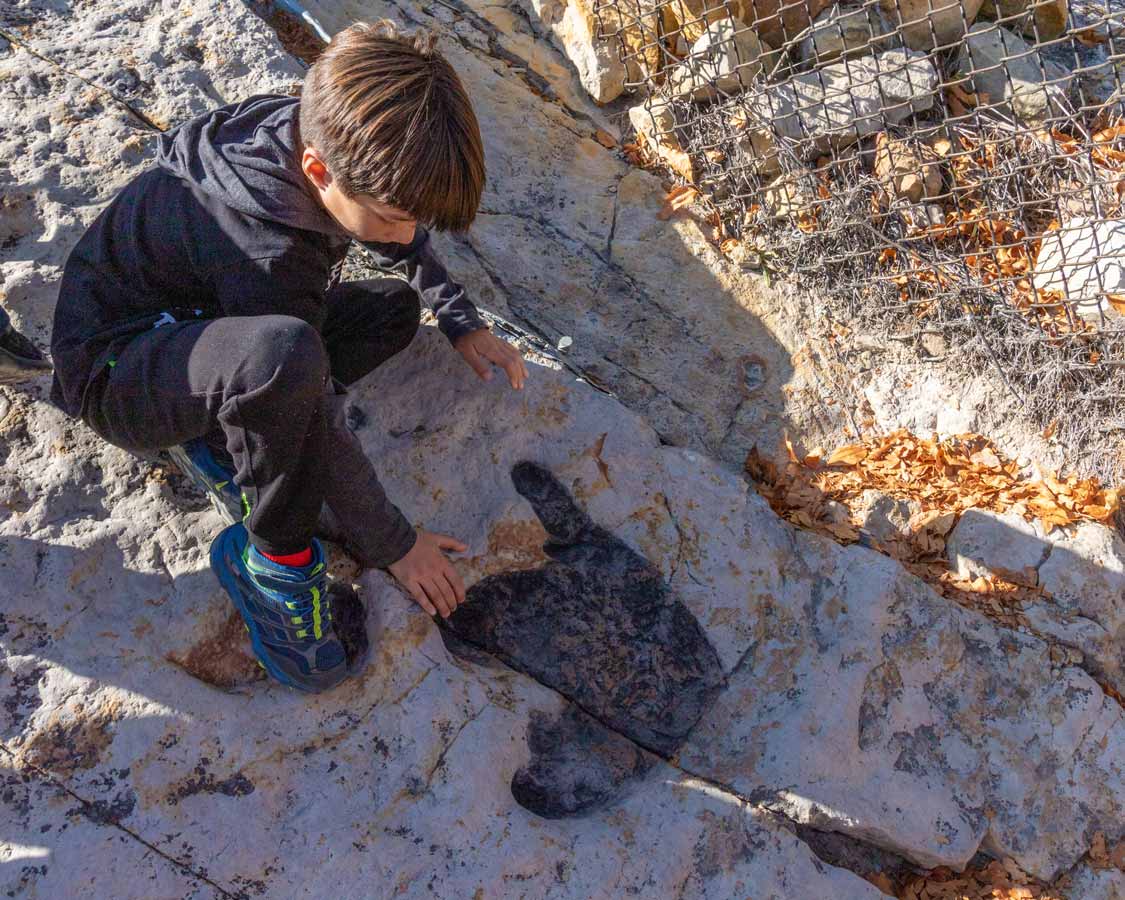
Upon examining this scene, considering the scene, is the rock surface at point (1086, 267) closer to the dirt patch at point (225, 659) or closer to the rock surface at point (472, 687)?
the rock surface at point (472, 687)

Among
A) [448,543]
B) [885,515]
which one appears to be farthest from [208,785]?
[885,515]

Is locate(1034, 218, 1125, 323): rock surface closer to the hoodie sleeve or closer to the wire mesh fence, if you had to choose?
the wire mesh fence

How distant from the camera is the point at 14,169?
2756 millimetres

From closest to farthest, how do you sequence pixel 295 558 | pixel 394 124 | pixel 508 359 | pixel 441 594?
pixel 394 124, pixel 295 558, pixel 441 594, pixel 508 359

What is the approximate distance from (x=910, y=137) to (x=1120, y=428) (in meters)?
1.42

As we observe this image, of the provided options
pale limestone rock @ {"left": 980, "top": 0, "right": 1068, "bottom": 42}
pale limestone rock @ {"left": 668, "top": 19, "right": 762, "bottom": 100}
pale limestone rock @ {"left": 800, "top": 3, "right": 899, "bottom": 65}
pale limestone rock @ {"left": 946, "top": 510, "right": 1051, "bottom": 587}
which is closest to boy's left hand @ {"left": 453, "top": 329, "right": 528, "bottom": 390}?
pale limestone rock @ {"left": 946, "top": 510, "right": 1051, "bottom": 587}

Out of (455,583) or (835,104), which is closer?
(455,583)

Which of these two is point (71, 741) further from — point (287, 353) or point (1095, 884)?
point (1095, 884)

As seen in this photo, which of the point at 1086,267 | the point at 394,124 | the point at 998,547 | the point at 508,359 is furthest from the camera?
the point at 1086,267

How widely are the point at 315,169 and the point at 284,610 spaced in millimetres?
966

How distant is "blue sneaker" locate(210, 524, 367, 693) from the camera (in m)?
2.03

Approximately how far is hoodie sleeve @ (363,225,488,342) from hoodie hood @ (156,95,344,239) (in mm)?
477

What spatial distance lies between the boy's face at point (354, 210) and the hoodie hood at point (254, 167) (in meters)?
0.04

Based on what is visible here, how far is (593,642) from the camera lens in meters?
2.44
